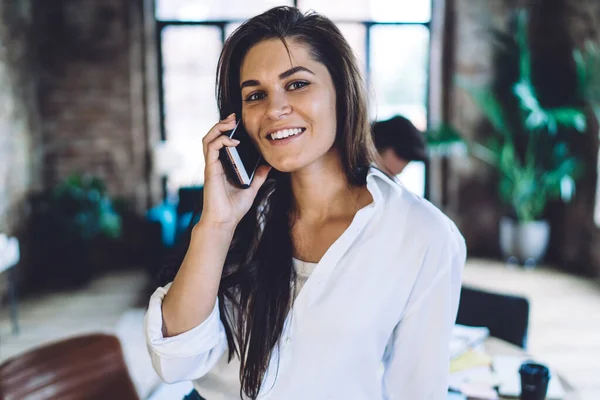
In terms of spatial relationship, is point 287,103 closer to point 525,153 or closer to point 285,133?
point 285,133

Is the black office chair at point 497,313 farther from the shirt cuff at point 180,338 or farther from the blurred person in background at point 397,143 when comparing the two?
the shirt cuff at point 180,338

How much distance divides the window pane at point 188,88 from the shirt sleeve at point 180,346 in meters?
4.51

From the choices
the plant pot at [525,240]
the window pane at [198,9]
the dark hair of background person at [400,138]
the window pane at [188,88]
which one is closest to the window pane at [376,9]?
the window pane at [198,9]

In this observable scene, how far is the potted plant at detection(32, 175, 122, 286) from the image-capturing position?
4.50 m

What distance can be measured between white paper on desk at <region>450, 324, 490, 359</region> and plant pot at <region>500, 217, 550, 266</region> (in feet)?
12.3

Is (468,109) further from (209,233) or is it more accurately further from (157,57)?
(209,233)

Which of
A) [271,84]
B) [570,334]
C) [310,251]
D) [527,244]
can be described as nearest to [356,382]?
[310,251]

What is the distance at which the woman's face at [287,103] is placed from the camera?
1.04m

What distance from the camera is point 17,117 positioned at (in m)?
4.62

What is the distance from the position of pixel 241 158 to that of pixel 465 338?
87cm

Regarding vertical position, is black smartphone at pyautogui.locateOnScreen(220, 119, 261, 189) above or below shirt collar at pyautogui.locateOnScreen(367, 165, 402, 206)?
above

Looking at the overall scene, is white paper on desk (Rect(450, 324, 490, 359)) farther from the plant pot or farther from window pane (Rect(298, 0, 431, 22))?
window pane (Rect(298, 0, 431, 22))

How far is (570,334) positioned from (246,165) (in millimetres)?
3295

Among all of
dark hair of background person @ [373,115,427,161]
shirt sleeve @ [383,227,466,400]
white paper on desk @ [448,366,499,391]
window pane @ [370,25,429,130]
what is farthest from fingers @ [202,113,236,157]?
window pane @ [370,25,429,130]
